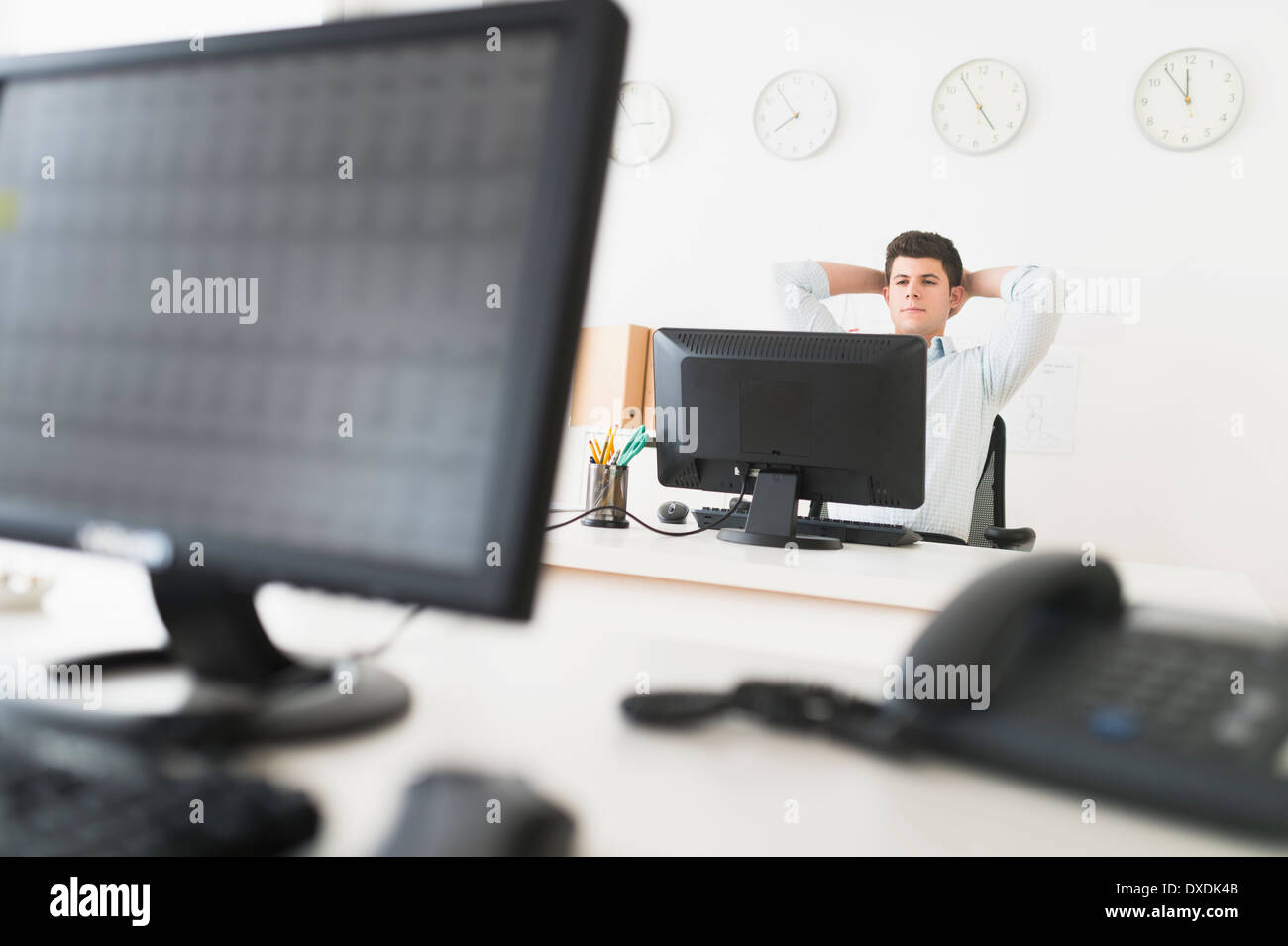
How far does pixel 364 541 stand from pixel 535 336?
0.15 metres

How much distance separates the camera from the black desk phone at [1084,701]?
44 cm

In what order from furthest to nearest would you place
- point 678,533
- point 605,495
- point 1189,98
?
point 1189,98 → point 605,495 → point 678,533

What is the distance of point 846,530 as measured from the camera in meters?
1.99

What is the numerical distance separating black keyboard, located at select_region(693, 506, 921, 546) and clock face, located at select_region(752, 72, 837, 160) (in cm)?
187

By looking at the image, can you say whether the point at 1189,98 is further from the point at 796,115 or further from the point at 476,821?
the point at 476,821

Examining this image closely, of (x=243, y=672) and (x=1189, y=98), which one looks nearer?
(x=243, y=672)

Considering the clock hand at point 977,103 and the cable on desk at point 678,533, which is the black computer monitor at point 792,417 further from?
the clock hand at point 977,103

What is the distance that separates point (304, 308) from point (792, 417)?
4.32 feet

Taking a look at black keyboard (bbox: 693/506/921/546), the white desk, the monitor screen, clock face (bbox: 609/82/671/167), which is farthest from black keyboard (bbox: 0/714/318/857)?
clock face (bbox: 609/82/671/167)

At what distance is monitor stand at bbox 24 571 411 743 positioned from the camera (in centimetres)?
53

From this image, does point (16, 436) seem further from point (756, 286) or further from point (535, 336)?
point (756, 286)

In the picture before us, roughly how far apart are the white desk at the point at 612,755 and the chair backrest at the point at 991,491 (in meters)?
1.84

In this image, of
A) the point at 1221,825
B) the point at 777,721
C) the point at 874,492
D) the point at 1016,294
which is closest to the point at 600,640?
the point at 777,721

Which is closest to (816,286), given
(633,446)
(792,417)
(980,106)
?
(980,106)
